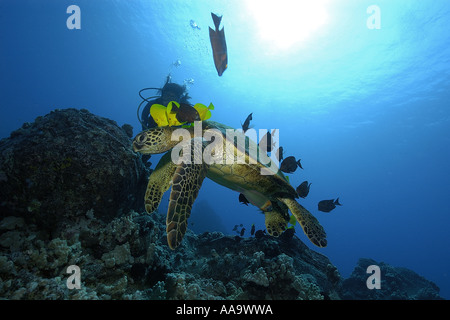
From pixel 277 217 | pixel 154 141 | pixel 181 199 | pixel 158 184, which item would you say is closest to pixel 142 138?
pixel 154 141

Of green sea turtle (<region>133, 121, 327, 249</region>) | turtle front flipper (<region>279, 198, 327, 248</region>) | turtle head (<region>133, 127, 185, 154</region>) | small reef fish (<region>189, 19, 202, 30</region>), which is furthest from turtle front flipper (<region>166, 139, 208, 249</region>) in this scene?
small reef fish (<region>189, 19, 202, 30</region>)

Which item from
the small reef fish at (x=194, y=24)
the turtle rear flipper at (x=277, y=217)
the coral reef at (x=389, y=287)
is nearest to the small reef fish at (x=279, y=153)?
the turtle rear flipper at (x=277, y=217)

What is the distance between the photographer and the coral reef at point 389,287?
753cm

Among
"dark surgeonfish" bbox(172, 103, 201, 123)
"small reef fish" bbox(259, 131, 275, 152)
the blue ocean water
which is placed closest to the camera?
"dark surgeonfish" bbox(172, 103, 201, 123)

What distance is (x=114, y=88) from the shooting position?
91.9 meters

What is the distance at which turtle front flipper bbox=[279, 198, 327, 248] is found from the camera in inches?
136

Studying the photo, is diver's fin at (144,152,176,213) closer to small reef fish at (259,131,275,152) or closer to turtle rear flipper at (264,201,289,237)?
turtle rear flipper at (264,201,289,237)

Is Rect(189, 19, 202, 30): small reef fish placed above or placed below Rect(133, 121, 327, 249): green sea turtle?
above

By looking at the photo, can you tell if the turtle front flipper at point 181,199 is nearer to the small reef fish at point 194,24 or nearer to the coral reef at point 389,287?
the coral reef at point 389,287

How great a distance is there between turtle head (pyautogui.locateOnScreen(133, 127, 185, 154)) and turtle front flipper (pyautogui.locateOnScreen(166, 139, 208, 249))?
3.35 ft

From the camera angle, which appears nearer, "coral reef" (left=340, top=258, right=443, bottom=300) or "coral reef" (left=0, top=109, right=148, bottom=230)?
"coral reef" (left=0, top=109, right=148, bottom=230)

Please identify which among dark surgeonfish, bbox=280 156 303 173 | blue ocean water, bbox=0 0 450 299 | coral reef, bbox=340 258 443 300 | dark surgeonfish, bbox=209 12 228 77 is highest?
blue ocean water, bbox=0 0 450 299

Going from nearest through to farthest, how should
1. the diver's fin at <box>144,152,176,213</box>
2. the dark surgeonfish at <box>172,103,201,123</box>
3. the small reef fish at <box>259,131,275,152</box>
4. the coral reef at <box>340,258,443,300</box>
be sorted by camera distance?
the diver's fin at <box>144,152,176,213</box> < the dark surgeonfish at <box>172,103,201,123</box> < the small reef fish at <box>259,131,275,152</box> < the coral reef at <box>340,258,443,300</box>

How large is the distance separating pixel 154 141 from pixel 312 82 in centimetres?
4378
